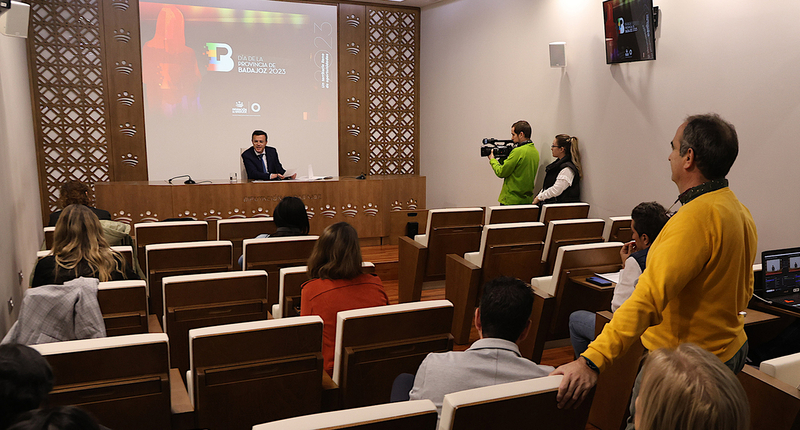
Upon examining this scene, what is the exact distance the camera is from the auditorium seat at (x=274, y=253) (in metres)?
3.46

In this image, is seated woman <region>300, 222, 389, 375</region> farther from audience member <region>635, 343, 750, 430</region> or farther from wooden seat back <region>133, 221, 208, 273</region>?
wooden seat back <region>133, 221, 208, 273</region>

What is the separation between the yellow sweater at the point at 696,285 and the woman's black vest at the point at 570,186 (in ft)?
14.3

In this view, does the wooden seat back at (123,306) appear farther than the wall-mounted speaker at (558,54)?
No

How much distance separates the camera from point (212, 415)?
6.20 ft

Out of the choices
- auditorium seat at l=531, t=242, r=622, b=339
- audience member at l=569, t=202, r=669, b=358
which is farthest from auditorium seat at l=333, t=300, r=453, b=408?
auditorium seat at l=531, t=242, r=622, b=339

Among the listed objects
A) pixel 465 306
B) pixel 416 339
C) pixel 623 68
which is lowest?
pixel 465 306

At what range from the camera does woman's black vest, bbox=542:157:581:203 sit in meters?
5.87

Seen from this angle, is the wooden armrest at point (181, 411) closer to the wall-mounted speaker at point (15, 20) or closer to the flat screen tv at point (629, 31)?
the wall-mounted speaker at point (15, 20)

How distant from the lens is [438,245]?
436 cm

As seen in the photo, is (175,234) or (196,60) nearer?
(175,234)

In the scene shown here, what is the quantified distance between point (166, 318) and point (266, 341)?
33.9 inches

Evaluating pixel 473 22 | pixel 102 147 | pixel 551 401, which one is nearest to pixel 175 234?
pixel 551 401

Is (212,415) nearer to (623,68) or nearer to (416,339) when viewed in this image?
(416,339)

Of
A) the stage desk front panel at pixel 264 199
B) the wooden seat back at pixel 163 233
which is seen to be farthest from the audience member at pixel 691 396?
the stage desk front panel at pixel 264 199
